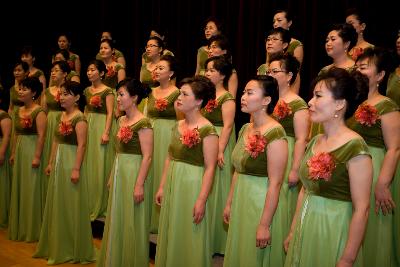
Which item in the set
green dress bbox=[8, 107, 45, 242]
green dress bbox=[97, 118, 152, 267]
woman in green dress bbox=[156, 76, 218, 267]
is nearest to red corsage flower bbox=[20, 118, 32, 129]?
green dress bbox=[8, 107, 45, 242]

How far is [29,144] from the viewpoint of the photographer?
5.45 m

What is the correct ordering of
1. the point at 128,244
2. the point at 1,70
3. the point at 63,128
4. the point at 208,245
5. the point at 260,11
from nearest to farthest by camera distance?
the point at 208,245 < the point at 128,244 < the point at 63,128 < the point at 260,11 < the point at 1,70

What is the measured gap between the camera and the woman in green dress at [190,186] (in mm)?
3508

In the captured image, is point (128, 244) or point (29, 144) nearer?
point (128, 244)

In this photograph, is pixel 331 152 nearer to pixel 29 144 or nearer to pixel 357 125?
pixel 357 125

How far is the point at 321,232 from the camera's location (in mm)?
2650

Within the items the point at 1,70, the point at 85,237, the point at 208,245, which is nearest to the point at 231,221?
the point at 208,245

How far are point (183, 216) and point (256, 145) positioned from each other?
84 cm

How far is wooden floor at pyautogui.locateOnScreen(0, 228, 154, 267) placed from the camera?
4.70 metres

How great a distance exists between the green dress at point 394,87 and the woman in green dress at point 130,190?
1.93 meters

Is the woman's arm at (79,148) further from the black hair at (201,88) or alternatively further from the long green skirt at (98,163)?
the black hair at (201,88)

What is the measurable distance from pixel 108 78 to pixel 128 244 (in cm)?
283

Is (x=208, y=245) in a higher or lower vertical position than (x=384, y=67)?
lower

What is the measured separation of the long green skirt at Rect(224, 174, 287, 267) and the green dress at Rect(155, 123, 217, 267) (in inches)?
12.8
